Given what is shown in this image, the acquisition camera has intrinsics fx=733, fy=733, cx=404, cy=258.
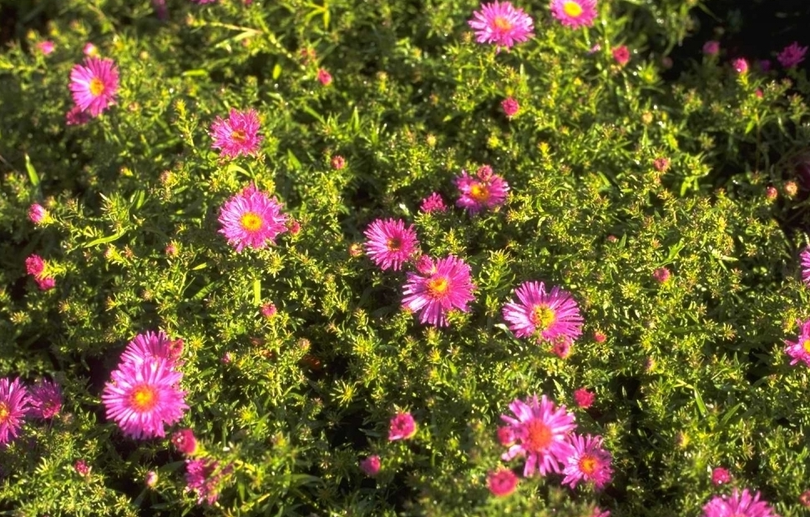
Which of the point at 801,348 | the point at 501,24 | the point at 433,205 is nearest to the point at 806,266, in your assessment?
the point at 801,348

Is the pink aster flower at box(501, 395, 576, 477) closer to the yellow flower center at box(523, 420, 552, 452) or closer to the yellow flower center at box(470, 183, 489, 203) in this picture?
the yellow flower center at box(523, 420, 552, 452)

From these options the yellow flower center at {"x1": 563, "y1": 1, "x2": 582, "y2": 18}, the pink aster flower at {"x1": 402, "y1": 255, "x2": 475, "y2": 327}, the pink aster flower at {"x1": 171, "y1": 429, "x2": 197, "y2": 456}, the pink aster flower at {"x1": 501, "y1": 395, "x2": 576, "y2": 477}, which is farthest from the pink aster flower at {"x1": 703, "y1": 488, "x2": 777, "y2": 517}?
the yellow flower center at {"x1": 563, "y1": 1, "x2": 582, "y2": 18}

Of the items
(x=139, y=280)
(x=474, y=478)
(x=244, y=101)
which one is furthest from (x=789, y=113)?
(x=139, y=280)

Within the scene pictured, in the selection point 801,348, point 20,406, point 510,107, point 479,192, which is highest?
point 510,107

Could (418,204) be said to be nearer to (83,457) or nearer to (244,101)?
(244,101)

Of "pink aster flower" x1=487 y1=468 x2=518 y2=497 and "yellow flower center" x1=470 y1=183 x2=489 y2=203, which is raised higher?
"yellow flower center" x1=470 y1=183 x2=489 y2=203

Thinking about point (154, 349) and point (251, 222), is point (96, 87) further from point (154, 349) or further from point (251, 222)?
point (154, 349)
